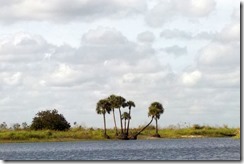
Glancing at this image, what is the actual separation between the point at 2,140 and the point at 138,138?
98.8 feet

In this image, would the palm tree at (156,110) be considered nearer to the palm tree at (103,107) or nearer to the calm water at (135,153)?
the palm tree at (103,107)

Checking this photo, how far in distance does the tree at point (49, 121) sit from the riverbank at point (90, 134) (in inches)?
111

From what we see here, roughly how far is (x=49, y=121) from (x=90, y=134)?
11.2 m

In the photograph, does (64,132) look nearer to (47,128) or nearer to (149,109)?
(47,128)

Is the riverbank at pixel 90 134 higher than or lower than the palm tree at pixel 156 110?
lower

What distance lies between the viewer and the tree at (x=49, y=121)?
431 ft

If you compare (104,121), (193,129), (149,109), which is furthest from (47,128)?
(193,129)

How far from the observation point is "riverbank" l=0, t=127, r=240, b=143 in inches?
4761

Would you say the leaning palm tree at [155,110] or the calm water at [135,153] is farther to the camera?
the leaning palm tree at [155,110]

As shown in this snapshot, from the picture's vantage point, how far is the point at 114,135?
125875 millimetres

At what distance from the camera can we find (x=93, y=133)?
127438 mm

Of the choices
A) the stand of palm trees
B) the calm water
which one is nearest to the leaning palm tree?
the stand of palm trees

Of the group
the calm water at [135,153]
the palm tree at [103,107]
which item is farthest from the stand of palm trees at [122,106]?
the calm water at [135,153]

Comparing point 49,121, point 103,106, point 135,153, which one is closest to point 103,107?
point 103,106
